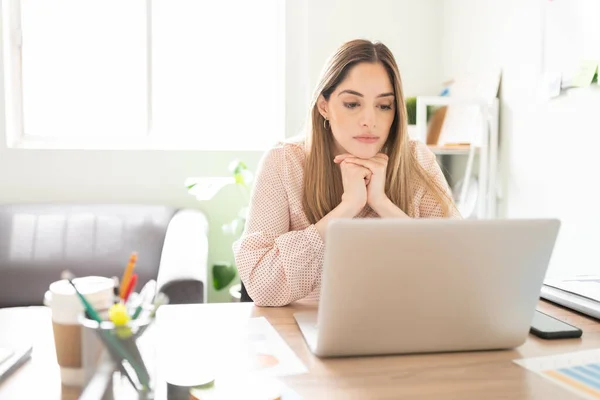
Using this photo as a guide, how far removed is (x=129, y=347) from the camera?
1.64 feet

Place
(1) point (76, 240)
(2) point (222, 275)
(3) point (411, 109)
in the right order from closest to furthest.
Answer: (1) point (76, 240)
(2) point (222, 275)
(3) point (411, 109)

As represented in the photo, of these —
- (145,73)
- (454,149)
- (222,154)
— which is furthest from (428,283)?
(145,73)

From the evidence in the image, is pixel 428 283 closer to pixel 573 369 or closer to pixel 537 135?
pixel 573 369

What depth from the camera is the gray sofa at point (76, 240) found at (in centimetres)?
226

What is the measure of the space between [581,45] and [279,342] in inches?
59.4

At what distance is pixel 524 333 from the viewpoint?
30.4 inches

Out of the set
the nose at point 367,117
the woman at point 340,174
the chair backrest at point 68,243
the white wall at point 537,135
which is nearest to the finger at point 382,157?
the woman at point 340,174

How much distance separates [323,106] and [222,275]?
1.34 meters

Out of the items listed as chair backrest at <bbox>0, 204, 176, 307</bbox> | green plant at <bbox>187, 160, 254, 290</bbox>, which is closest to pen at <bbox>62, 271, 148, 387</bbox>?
chair backrest at <bbox>0, 204, 176, 307</bbox>

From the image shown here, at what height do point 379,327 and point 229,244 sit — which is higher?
point 379,327

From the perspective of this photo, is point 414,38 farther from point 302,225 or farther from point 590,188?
point 302,225

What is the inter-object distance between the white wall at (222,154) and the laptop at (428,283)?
209 centimetres

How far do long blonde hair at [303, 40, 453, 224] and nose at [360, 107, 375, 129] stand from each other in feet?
0.26

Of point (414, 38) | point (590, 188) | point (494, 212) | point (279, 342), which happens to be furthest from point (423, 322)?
point (414, 38)
